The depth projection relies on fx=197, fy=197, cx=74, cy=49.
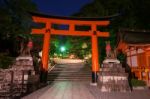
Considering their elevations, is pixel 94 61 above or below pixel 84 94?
above

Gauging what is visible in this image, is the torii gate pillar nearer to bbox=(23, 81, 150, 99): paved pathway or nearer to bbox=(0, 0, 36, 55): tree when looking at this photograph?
bbox=(23, 81, 150, 99): paved pathway

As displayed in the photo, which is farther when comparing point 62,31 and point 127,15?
point 127,15

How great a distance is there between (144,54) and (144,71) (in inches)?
75.8

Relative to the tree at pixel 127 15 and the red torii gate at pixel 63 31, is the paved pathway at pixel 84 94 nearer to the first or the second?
the red torii gate at pixel 63 31

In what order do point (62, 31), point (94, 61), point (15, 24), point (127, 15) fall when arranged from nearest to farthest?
point (94, 61) → point (62, 31) → point (15, 24) → point (127, 15)

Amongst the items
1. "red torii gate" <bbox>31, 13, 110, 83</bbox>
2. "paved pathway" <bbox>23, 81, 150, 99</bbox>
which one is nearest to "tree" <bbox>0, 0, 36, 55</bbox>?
"red torii gate" <bbox>31, 13, 110, 83</bbox>

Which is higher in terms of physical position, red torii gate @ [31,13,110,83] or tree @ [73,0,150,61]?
tree @ [73,0,150,61]

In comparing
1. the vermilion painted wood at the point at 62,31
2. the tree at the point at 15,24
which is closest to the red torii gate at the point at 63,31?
the vermilion painted wood at the point at 62,31

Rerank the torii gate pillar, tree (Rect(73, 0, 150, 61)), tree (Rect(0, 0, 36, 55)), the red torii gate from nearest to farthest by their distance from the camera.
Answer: the torii gate pillar < the red torii gate < tree (Rect(0, 0, 36, 55)) < tree (Rect(73, 0, 150, 61))

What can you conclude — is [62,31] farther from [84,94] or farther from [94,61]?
[84,94]

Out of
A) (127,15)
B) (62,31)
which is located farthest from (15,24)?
(127,15)

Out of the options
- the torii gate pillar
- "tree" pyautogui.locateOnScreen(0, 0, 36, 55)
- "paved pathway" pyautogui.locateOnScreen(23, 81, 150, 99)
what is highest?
"tree" pyautogui.locateOnScreen(0, 0, 36, 55)

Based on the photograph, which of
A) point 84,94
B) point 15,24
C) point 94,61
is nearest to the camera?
point 84,94

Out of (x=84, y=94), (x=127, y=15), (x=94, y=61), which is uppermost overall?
(x=127, y=15)
